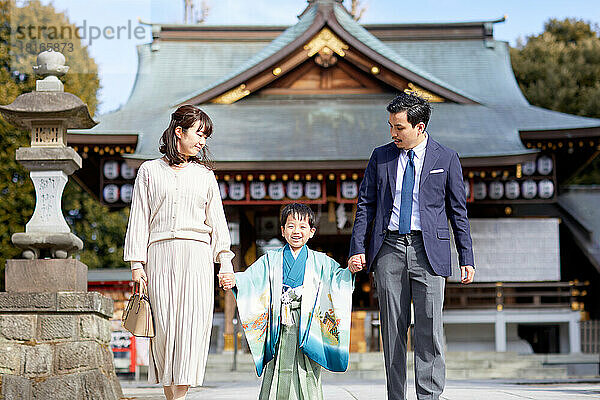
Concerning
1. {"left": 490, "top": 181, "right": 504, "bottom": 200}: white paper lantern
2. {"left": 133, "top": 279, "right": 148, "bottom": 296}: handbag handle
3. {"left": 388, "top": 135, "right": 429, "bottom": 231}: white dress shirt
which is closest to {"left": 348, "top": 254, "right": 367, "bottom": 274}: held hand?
{"left": 388, "top": 135, "right": 429, "bottom": 231}: white dress shirt

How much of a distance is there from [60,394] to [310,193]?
27.5ft

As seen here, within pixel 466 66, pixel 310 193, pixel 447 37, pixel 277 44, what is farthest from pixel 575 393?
pixel 447 37

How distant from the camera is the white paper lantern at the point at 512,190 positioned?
15.2 meters

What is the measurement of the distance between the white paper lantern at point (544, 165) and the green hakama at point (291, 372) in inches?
443

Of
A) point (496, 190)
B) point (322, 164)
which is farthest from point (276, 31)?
point (496, 190)

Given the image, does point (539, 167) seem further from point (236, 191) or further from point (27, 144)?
point (27, 144)

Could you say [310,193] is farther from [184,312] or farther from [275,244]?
[184,312]

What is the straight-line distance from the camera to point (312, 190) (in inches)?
594

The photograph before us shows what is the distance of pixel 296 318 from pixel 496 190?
1080 centimetres

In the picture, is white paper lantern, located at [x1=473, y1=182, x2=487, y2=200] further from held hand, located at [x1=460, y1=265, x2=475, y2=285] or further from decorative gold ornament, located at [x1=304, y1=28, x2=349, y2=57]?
held hand, located at [x1=460, y1=265, x2=475, y2=285]

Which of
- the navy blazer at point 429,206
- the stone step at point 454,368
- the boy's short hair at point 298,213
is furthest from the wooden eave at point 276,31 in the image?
the navy blazer at point 429,206

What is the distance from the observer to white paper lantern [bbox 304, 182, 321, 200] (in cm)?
1508

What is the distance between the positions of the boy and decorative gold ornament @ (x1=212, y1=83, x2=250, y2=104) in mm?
11625

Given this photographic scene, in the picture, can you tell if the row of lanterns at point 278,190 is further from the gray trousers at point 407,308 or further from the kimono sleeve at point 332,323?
the gray trousers at point 407,308
